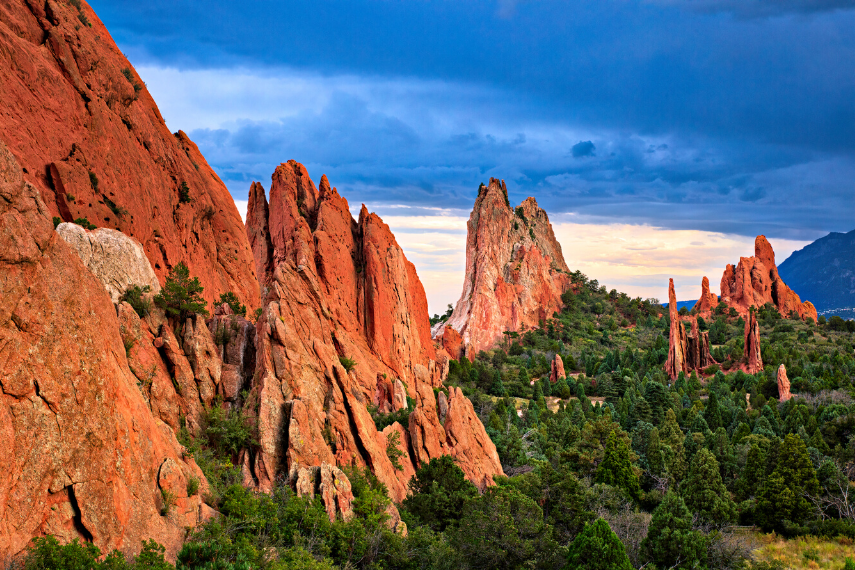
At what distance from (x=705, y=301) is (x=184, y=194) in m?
138

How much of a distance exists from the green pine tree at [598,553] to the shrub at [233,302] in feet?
69.8

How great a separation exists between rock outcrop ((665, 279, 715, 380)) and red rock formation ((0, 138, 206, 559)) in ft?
289

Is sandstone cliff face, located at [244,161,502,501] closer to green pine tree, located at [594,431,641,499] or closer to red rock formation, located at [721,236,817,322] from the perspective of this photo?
green pine tree, located at [594,431,641,499]

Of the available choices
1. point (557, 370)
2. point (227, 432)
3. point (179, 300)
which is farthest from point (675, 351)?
point (179, 300)

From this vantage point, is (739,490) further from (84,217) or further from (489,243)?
(489,243)

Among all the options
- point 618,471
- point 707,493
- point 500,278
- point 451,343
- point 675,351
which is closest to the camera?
point 707,493

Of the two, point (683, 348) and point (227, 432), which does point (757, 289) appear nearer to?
point (683, 348)

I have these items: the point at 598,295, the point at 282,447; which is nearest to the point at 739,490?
the point at 282,447

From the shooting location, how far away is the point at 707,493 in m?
37.0

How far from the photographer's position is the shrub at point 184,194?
112ft

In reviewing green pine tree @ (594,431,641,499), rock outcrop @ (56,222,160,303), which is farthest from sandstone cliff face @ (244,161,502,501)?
green pine tree @ (594,431,641,499)

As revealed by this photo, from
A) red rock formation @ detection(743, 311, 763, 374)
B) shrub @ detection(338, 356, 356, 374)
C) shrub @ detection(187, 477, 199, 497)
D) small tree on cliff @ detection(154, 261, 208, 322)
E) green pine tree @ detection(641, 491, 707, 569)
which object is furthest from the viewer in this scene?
red rock formation @ detection(743, 311, 763, 374)

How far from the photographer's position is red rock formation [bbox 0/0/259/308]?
81.5ft

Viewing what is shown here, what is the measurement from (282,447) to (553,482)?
642 inches
